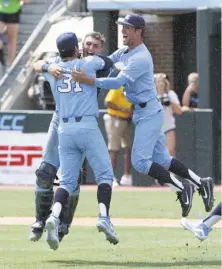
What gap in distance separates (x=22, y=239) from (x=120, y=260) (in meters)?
1.87

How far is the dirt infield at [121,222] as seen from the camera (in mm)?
13234

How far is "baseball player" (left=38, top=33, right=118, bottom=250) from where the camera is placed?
1049cm

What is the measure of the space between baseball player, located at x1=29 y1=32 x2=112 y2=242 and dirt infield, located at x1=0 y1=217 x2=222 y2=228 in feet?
6.87

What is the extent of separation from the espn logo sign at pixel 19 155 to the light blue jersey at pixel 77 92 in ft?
28.6

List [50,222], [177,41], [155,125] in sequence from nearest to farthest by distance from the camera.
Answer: [50,222] → [155,125] → [177,41]

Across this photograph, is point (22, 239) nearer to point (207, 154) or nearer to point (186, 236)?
point (186, 236)

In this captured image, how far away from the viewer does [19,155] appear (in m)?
19.4

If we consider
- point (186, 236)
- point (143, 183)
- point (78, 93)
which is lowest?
point (143, 183)

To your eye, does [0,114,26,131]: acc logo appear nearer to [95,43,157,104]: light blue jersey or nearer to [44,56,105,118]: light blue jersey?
[95,43,157,104]: light blue jersey

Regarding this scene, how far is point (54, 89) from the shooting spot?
10.7 meters

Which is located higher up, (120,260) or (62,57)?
(62,57)

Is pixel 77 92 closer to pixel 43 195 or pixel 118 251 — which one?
Answer: pixel 43 195

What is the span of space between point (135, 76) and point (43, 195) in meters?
1.48

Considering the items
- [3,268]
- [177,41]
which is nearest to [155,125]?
[3,268]
